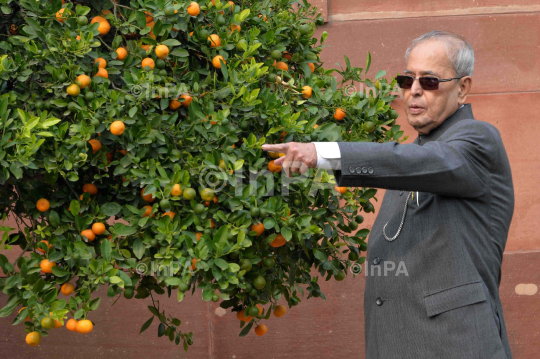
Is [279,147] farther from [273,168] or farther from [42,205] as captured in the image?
[42,205]

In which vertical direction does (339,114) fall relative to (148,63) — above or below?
below

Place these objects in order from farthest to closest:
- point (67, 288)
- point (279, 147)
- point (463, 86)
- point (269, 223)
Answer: point (463, 86)
point (67, 288)
point (269, 223)
point (279, 147)

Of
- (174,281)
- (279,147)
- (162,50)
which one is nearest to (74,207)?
(174,281)

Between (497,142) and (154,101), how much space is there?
1.04 m

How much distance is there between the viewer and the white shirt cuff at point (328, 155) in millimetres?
1419

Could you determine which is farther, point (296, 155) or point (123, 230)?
point (123, 230)

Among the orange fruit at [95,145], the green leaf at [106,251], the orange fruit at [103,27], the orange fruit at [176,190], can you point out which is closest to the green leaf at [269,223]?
the orange fruit at [176,190]

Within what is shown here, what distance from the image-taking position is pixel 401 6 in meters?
3.93

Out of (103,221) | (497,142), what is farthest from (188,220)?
(497,142)

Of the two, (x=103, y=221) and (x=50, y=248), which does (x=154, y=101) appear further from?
(x=50, y=248)

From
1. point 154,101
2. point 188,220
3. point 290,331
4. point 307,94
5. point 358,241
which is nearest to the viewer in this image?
point 188,220

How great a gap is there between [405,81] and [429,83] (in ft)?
0.29

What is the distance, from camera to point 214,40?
1.67 meters

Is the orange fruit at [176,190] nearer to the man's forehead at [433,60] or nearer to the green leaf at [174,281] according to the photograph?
the green leaf at [174,281]
